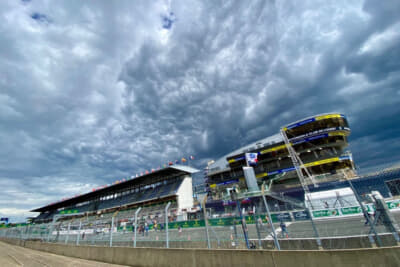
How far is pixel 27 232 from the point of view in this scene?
20656 mm

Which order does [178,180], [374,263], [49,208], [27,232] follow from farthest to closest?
[49,208], [178,180], [27,232], [374,263]

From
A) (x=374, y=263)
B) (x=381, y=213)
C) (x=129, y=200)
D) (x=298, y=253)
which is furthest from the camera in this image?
(x=129, y=200)

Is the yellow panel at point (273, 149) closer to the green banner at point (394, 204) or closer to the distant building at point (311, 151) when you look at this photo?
the distant building at point (311, 151)

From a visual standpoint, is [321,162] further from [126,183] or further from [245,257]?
[126,183]

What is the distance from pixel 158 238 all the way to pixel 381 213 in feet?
26.2

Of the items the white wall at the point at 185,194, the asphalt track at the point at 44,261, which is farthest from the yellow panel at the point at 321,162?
the asphalt track at the point at 44,261

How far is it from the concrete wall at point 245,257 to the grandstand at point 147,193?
3053 centimetres

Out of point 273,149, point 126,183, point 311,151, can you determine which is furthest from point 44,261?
point 126,183

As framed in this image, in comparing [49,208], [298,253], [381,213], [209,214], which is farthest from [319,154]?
[49,208]

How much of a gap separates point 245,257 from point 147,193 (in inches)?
2097

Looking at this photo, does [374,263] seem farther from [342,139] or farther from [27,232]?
[342,139]

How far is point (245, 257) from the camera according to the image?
4844mm

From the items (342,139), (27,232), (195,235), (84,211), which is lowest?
(195,235)

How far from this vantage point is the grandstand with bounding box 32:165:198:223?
45.4m
